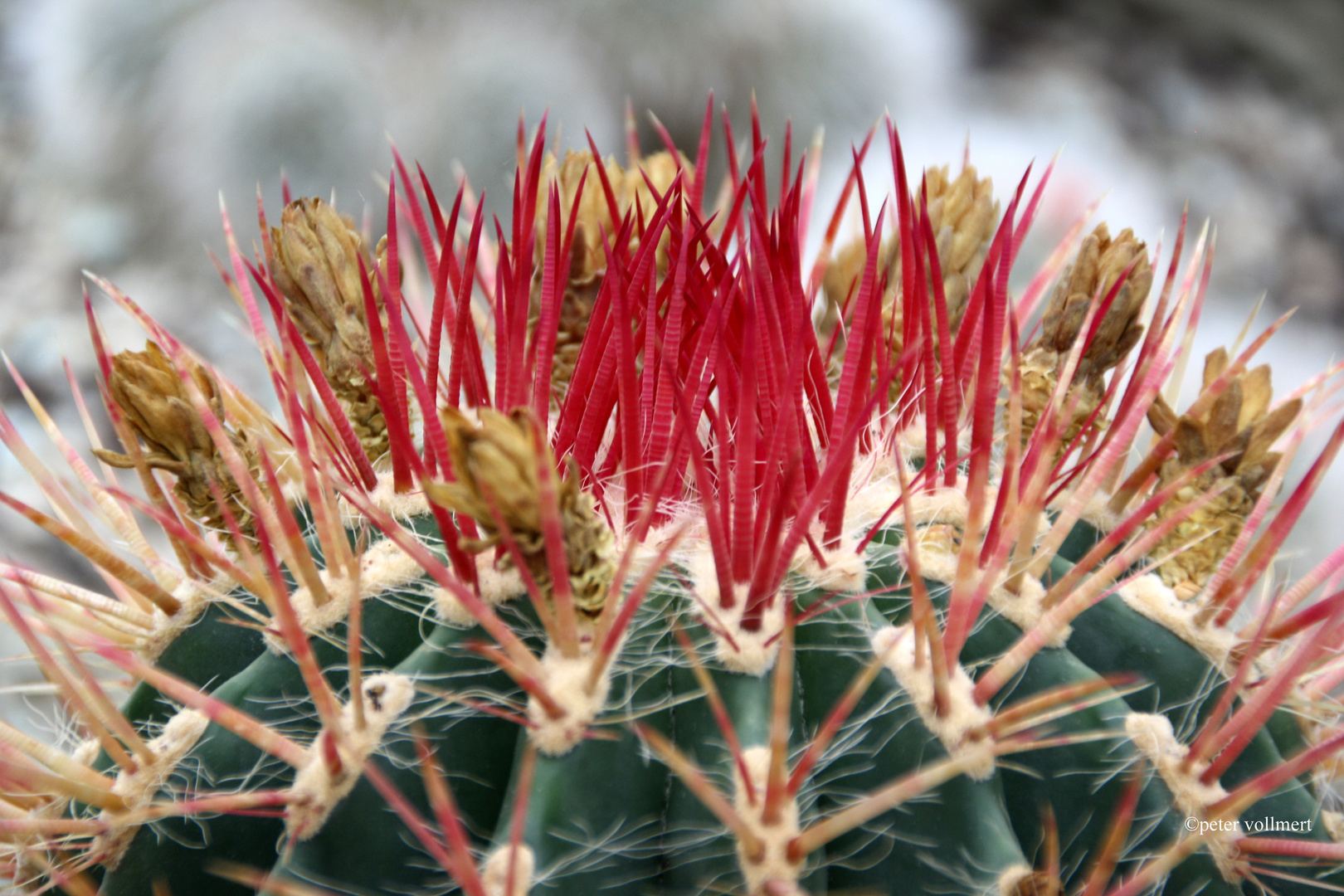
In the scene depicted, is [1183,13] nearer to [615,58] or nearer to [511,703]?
[615,58]

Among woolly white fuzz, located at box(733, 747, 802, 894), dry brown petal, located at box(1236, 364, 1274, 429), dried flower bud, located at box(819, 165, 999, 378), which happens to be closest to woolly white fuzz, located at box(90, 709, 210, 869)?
woolly white fuzz, located at box(733, 747, 802, 894)

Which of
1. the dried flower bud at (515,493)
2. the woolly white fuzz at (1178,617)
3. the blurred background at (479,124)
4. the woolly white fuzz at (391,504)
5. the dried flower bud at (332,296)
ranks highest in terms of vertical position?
the blurred background at (479,124)

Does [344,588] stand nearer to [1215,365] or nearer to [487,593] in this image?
[487,593]

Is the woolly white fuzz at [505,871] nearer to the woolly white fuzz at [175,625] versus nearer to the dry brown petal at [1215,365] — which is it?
the woolly white fuzz at [175,625]

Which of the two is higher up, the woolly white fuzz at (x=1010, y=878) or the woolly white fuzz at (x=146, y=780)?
the woolly white fuzz at (x=146, y=780)

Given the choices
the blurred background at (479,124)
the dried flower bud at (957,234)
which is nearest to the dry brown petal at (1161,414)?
the dried flower bud at (957,234)

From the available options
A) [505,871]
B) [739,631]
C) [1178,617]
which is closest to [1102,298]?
[1178,617]

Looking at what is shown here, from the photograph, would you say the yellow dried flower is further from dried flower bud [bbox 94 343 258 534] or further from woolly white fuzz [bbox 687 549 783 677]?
dried flower bud [bbox 94 343 258 534]
